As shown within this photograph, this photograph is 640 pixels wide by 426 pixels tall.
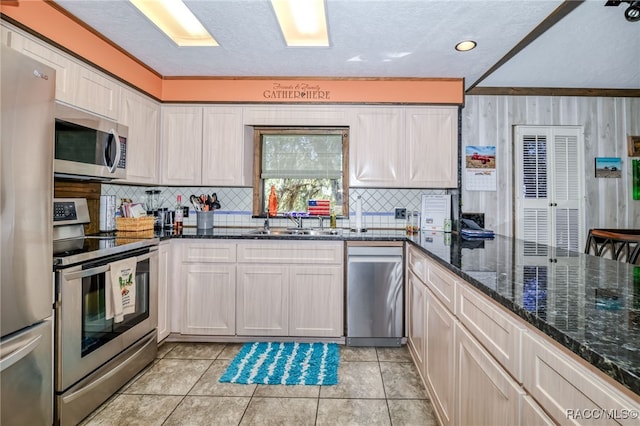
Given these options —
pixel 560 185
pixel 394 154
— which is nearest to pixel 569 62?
pixel 560 185

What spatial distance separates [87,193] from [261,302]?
167 cm

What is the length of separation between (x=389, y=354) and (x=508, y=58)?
2.65m

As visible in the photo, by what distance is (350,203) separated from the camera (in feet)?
11.3

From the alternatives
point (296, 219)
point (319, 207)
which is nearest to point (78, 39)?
point (296, 219)

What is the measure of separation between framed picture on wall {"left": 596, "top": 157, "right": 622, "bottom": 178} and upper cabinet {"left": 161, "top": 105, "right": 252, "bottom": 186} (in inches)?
148

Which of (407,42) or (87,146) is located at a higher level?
(407,42)

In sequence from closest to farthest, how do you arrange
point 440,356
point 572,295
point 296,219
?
point 572,295
point 440,356
point 296,219

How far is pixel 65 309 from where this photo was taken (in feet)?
5.51

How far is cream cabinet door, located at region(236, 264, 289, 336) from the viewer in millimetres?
2828

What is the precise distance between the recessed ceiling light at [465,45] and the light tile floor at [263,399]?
2503 mm

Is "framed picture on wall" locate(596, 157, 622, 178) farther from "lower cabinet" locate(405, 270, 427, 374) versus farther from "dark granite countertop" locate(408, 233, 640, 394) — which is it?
"lower cabinet" locate(405, 270, 427, 374)

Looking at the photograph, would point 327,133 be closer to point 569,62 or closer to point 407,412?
point 569,62

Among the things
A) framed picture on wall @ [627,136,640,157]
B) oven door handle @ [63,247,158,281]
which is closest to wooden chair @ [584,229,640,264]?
framed picture on wall @ [627,136,640,157]

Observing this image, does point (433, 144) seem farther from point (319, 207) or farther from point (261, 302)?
point (261, 302)
